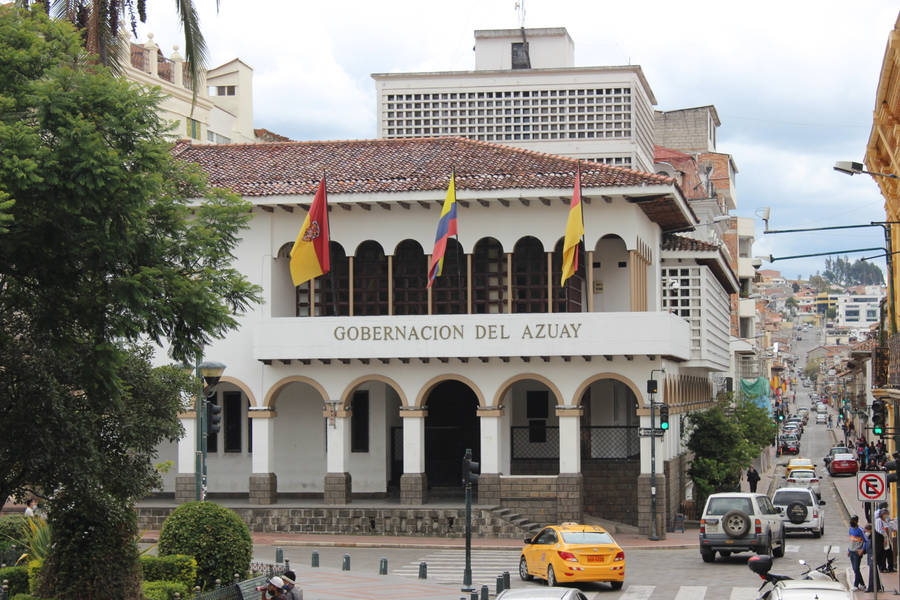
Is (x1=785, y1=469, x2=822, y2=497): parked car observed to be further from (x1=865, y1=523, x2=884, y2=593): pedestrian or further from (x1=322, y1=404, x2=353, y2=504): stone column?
(x1=865, y1=523, x2=884, y2=593): pedestrian

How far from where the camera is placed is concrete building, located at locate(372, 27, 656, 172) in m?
52.8

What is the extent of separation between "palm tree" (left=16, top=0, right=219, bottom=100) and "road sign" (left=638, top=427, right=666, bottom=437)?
52.6 ft

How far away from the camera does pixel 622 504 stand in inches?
1478

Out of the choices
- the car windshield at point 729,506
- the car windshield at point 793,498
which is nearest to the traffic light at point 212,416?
the car windshield at point 729,506

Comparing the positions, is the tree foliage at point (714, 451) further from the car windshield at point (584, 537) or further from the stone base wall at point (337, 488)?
the car windshield at point (584, 537)

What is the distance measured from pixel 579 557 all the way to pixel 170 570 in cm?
827

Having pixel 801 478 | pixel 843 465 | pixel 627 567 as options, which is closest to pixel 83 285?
pixel 627 567

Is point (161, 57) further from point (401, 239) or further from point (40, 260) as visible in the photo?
point (40, 260)

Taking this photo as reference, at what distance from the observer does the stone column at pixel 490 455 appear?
118 ft

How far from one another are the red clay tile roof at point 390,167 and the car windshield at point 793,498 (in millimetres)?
10044

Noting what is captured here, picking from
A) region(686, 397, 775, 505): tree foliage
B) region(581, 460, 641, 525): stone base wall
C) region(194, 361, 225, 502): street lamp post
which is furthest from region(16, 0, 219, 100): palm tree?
region(686, 397, 775, 505): tree foliage

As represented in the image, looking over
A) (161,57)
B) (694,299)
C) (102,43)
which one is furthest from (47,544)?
(161,57)

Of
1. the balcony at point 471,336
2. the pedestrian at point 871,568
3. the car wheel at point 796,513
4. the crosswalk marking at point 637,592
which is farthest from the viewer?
the car wheel at point 796,513

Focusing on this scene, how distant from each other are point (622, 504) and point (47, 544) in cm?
2040
